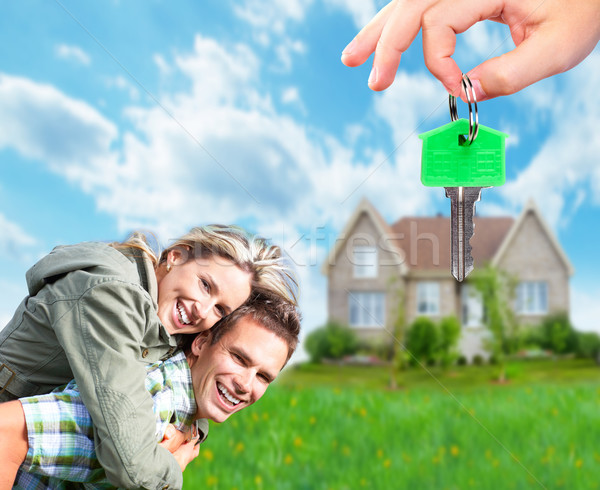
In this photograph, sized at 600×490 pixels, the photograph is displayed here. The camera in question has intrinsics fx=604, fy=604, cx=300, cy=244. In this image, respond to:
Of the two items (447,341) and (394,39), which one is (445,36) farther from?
(447,341)

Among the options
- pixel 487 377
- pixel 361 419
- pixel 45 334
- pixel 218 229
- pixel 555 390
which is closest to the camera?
pixel 45 334

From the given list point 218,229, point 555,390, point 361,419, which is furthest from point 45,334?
point 555,390

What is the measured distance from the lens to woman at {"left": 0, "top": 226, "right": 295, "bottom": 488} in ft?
4.29

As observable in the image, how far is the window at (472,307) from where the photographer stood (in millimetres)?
8875

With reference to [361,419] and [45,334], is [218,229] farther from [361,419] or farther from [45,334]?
[361,419]

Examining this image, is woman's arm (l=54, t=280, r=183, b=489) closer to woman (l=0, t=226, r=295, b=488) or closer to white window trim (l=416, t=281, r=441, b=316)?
woman (l=0, t=226, r=295, b=488)

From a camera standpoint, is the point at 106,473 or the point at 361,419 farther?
the point at 361,419

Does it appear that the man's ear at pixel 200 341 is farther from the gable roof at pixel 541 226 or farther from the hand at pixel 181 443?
the gable roof at pixel 541 226

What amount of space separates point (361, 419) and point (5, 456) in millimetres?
3650

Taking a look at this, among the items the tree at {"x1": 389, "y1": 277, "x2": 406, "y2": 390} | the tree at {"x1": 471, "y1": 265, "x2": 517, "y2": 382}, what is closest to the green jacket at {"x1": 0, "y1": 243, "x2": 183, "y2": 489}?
the tree at {"x1": 389, "y1": 277, "x2": 406, "y2": 390}

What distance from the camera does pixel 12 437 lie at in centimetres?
130

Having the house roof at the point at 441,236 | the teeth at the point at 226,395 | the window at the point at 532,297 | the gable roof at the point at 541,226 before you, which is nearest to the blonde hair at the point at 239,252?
the teeth at the point at 226,395

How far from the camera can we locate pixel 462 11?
139 cm

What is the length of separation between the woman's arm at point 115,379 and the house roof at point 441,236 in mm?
7206
